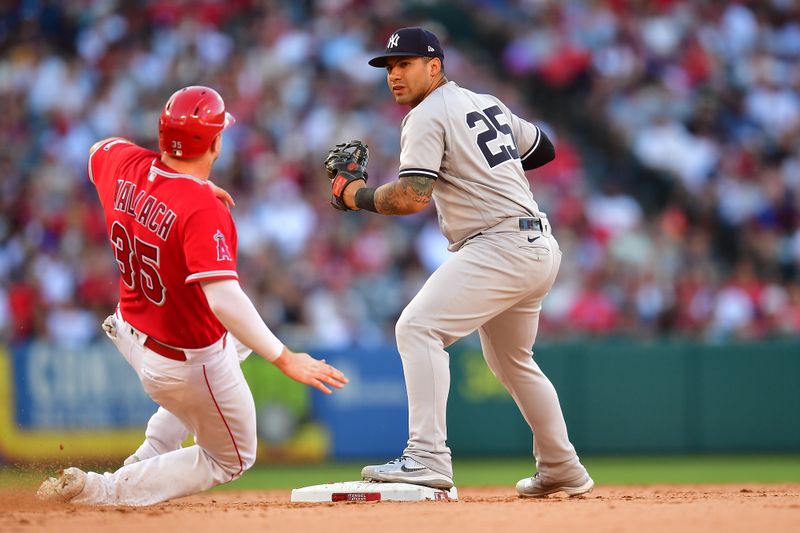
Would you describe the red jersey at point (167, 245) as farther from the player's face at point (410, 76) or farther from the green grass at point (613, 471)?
the green grass at point (613, 471)

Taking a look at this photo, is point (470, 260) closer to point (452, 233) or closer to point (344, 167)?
A: point (452, 233)

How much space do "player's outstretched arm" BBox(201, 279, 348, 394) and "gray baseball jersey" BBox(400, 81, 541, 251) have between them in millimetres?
962

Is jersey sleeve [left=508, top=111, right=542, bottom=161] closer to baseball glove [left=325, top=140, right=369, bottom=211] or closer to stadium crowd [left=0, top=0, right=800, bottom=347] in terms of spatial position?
baseball glove [left=325, top=140, right=369, bottom=211]

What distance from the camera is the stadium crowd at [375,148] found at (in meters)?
11.9

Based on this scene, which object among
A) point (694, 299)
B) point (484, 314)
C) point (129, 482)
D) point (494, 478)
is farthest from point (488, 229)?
point (694, 299)

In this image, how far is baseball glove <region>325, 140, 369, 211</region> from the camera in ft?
18.5

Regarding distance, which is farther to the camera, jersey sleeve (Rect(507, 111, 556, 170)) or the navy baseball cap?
jersey sleeve (Rect(507, 111, 556, 170))

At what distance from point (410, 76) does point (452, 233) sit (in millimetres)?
750

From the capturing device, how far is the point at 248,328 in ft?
16.1

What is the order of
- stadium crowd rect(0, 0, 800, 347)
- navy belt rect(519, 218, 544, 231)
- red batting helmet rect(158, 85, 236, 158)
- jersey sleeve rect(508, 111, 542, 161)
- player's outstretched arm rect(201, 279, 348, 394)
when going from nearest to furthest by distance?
player's outstretched arm rect(201, 279, 348, 394) → red batting helmet rect(158, 85, 236, 158) → navy belt rect(519, 218, 544, 231) → jersey sleeve rect(508, 111, 542, 161) → stadium crowd rect(0, 0, 800, 347)

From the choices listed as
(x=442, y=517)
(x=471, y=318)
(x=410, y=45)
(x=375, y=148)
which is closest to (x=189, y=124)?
(x=410, y=45)

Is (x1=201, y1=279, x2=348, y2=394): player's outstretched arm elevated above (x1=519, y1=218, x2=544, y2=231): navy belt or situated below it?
below

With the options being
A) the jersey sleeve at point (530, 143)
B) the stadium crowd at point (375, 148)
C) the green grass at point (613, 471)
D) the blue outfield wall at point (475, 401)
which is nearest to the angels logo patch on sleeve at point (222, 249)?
the jersey sleeve at point (530, 143)

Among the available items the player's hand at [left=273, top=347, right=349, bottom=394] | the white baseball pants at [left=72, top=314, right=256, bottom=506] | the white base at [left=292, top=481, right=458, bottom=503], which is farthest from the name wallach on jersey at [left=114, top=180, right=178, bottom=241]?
the white base at [left=292, top=481, right=458, bottom=503]
